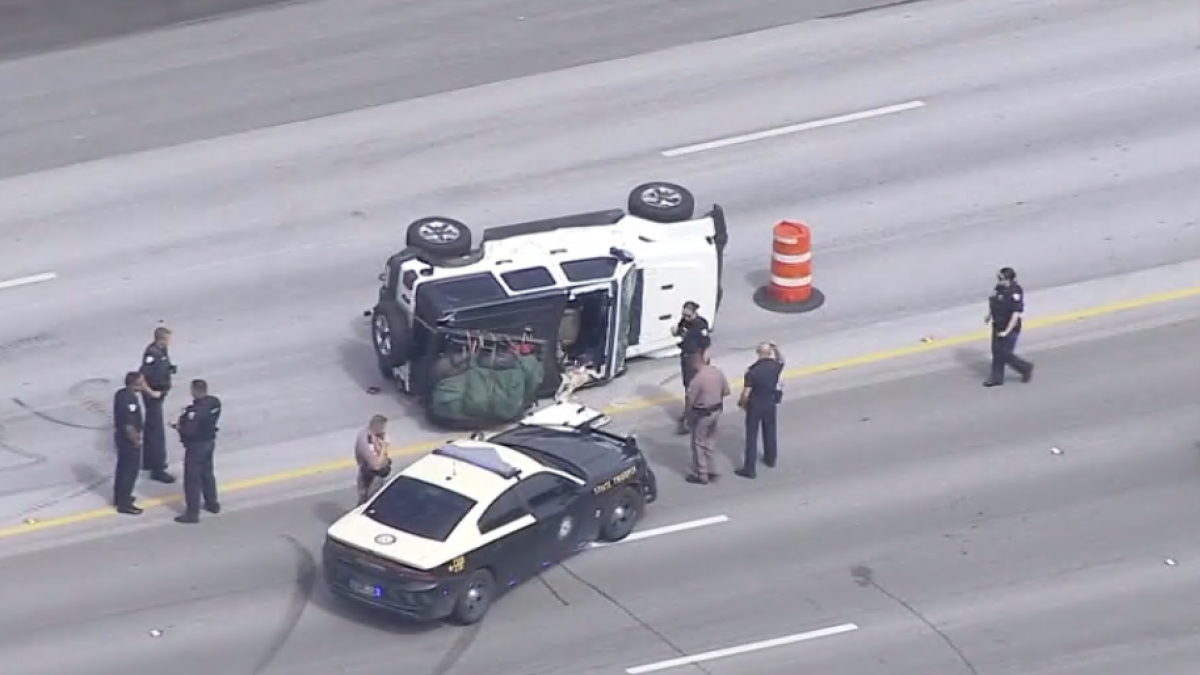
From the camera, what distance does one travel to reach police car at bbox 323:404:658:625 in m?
23.4

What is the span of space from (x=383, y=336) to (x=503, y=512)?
4.25 metres

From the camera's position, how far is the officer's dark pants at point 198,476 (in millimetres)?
25438

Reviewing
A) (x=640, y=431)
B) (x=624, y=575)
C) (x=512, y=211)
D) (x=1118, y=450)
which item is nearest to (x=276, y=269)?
(x=512, y=211)

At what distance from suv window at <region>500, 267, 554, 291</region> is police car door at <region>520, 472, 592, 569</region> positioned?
323cm

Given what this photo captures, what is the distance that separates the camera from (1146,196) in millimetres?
31906

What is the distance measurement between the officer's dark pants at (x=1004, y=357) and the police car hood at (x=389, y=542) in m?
7.28

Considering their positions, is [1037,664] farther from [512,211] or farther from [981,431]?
[512,211]

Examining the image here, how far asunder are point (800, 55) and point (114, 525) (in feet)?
44.6

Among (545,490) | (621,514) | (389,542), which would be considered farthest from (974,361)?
(389,542)

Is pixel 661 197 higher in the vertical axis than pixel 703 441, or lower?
higher

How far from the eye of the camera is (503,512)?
2397 cm

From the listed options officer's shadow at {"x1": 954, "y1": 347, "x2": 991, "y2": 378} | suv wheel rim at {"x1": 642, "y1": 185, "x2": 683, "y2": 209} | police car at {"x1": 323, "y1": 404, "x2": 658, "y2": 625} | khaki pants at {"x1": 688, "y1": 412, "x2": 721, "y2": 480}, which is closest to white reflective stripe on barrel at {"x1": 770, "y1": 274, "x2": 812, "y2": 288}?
suv wheel rim at {"x1": 642, "y1": 185, "x2": 683, "y2": 209}

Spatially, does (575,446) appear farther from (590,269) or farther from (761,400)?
(590,269)

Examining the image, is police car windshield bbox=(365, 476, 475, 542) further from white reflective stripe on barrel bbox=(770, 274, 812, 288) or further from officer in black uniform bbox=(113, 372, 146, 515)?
white reflective stripe on barrel bbox=(770, 274, 812, 288)
